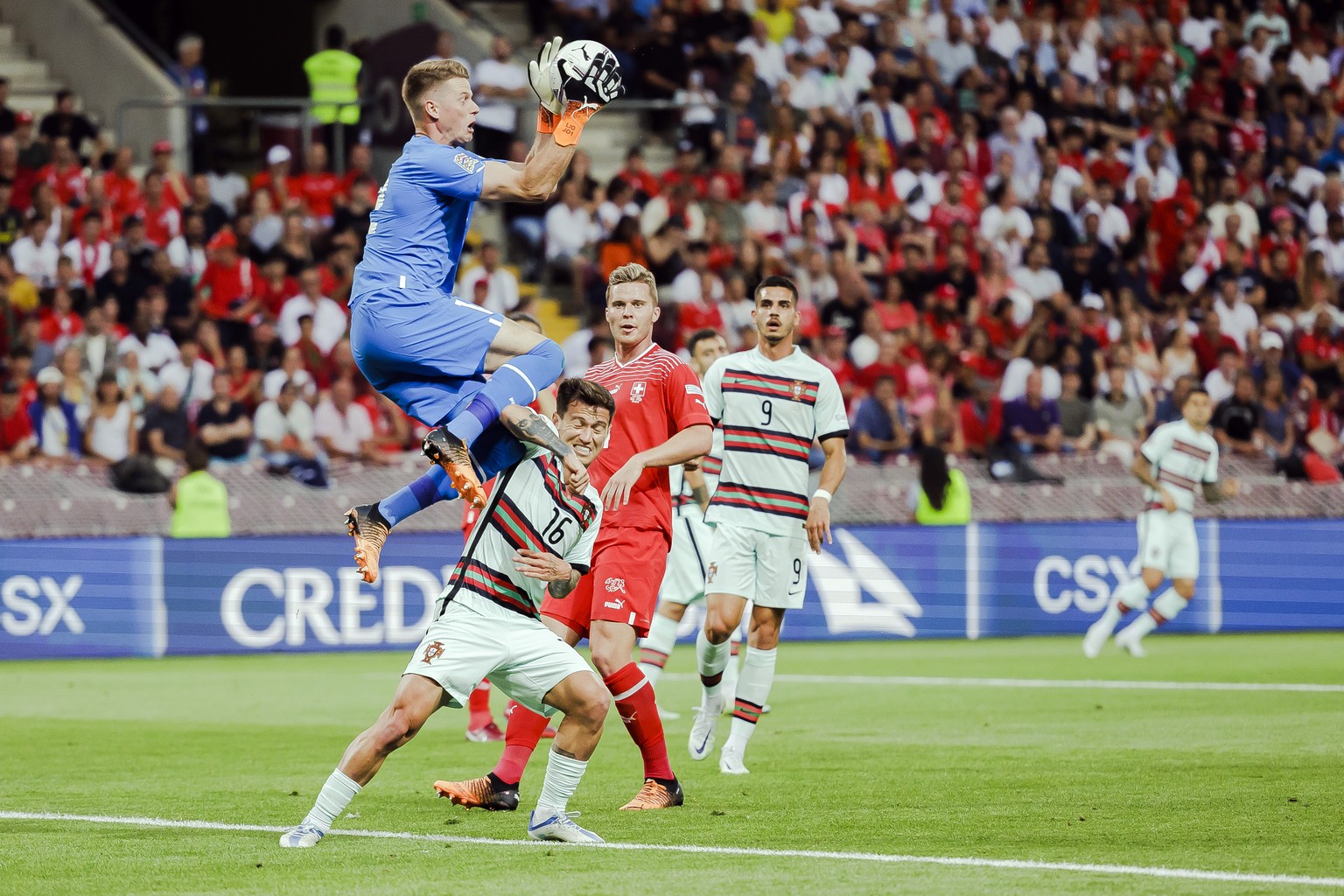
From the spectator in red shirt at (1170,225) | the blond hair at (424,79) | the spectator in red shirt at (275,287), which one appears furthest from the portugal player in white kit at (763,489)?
the spectator in red shirt at (1170,225)

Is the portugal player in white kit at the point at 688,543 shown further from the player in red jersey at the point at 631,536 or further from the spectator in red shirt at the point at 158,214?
the spectator in red shirt at the point at 158,214

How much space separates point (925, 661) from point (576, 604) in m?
8.16

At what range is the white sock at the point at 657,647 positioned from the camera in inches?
446

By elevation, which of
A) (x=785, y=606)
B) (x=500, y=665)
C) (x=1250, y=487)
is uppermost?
(x=500, y=665)

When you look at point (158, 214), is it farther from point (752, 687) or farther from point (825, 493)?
point (825, 493)

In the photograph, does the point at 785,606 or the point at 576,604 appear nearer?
the point at 576,604

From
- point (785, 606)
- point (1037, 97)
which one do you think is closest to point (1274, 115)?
point (1037, 97)

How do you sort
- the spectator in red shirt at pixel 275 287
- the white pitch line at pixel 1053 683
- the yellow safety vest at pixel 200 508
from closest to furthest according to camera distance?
the white pitch line at pixel 1053 683
the yellow safety vest at pixel 200 508
the spectator in red shirt at pixel 275 287

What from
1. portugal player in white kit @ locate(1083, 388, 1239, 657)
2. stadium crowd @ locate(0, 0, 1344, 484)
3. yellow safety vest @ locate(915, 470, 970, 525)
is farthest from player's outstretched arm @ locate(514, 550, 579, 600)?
yellow safety vest @ locate(915, 470, 970, 525)

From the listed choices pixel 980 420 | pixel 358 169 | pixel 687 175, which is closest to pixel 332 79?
pixel 358 169

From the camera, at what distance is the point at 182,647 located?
17.4m

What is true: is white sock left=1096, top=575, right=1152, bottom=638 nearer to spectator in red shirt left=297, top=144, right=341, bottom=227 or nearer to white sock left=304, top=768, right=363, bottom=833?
spectator in red shirt left=297, top=144, right=341, bottom=227

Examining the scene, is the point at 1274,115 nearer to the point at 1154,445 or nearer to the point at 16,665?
the point at 1154,445

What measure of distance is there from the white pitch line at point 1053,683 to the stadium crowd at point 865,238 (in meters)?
4.80
